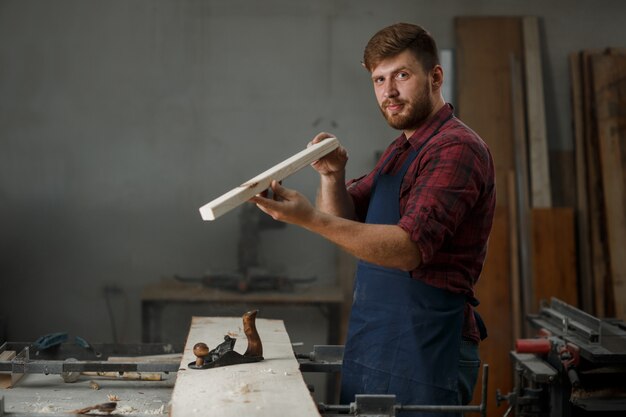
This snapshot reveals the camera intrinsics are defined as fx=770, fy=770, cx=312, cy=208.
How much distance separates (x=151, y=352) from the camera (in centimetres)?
292

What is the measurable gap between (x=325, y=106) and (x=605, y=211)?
172 centimetres

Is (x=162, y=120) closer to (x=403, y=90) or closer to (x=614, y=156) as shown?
(x=614, y=156)

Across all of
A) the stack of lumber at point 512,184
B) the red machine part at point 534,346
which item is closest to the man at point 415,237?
the red machine part at point 534,346

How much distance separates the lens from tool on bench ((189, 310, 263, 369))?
210cm

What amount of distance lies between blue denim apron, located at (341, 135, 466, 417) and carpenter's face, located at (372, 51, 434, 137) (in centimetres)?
21

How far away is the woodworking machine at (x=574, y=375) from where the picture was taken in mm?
2705

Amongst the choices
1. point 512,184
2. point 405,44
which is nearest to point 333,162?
point 405,44

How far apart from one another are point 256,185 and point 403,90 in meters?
0.52

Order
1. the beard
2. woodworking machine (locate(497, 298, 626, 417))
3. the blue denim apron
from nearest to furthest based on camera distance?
the blue denim apron < the beard < woodworking machine (locate(497, 298, 626, 417))

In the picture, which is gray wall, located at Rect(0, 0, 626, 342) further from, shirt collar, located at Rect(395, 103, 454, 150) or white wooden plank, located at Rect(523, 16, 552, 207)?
shirt collar, located at Rect(395, 103, 454, 150)

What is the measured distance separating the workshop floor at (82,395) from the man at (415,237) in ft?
2.01

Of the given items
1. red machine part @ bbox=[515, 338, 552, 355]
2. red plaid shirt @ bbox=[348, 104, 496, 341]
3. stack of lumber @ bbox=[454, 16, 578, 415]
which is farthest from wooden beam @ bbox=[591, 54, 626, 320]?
red plaid shirt @ bbox=[348, 104, 496, 341]

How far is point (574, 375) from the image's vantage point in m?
2.68

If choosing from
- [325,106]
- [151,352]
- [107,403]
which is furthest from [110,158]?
[107,403]
